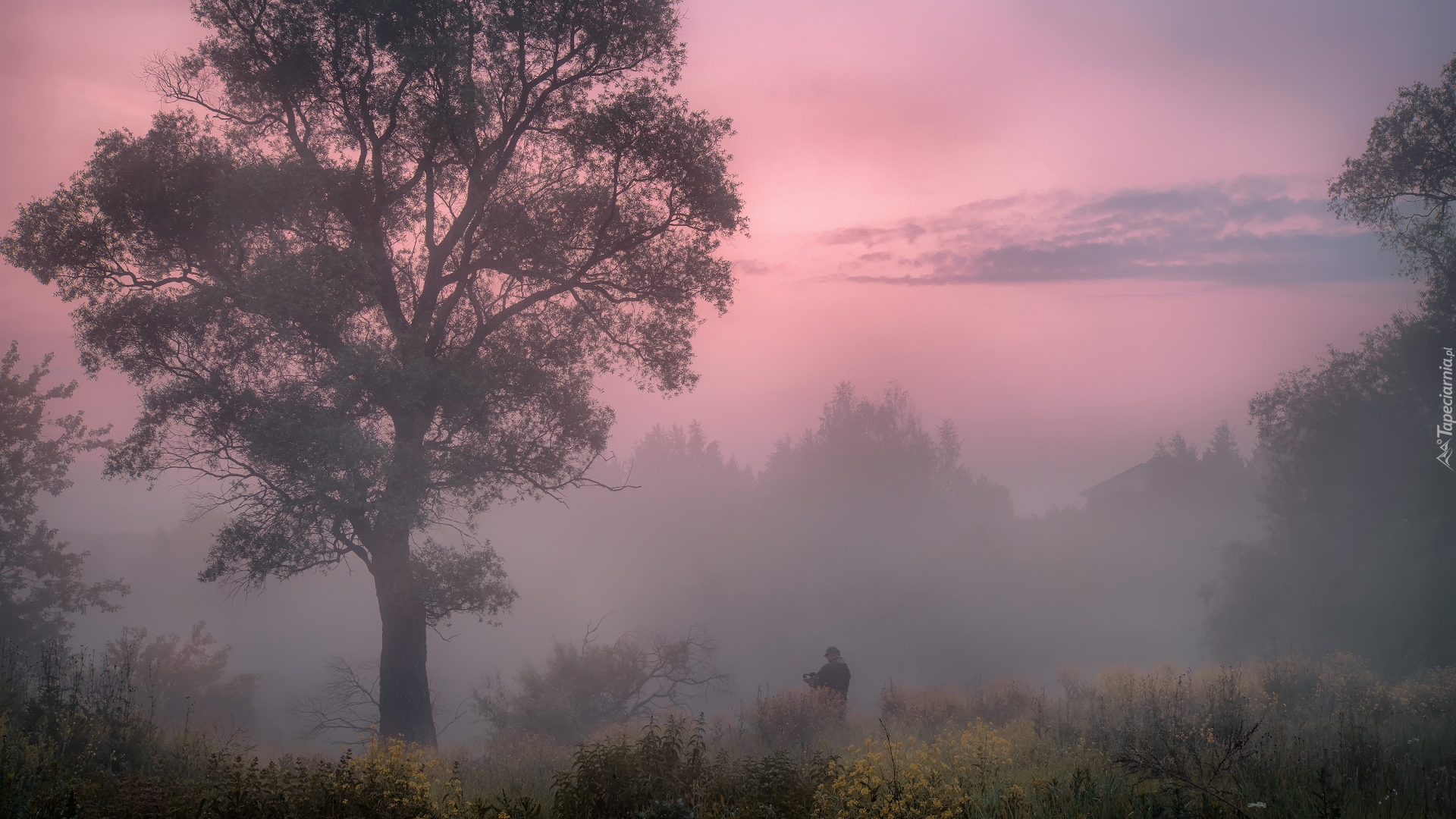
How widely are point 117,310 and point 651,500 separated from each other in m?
73.9

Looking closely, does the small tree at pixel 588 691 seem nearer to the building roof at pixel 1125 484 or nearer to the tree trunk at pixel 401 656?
the tree trunk at pixel 401 656

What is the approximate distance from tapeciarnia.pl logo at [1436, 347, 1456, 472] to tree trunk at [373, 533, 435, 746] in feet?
98.4

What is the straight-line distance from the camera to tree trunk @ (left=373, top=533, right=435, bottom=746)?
13281mm

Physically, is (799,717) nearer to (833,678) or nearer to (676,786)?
(833,678)

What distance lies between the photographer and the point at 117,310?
13.2 meters

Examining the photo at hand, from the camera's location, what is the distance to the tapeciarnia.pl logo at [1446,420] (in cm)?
2414

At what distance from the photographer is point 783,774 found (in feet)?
22.5

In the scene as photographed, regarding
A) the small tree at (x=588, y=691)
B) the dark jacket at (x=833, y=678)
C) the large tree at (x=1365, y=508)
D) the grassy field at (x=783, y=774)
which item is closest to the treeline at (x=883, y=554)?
the large tree at (x=1365, y=508)

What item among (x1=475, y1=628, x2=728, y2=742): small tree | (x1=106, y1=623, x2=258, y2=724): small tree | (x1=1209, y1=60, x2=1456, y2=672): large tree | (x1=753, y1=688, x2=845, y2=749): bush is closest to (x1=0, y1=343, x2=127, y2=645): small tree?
(x1=106, y1=623, x2=258, y2=724): small tree

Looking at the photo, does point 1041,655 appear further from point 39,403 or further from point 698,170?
point 39,403

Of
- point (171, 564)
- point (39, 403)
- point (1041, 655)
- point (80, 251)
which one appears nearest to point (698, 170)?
point (80, 251)

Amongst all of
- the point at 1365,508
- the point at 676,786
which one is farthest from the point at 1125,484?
the point at 676,786

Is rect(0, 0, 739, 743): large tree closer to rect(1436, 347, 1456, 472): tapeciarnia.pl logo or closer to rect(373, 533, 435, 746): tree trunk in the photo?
rect(373, 533, 435, 746): tree trunk

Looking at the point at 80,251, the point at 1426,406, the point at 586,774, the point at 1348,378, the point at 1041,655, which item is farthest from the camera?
the point at 1041,655
